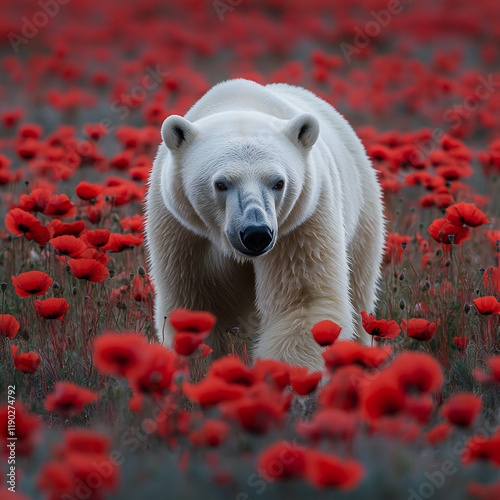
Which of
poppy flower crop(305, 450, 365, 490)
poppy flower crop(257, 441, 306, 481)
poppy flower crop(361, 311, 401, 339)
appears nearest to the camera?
poppy flower crop(305, 450, 365, 490)

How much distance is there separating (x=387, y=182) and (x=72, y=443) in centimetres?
500

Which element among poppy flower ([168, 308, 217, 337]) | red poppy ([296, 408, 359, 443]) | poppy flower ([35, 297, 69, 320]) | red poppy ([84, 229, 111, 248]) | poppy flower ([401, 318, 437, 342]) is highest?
red poppy ([84, 229, 111, 248])

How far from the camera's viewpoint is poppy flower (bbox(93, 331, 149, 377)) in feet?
5.12

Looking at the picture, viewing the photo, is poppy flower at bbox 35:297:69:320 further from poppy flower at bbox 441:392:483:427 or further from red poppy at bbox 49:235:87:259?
poppy flower at bbox 441:392:483:427

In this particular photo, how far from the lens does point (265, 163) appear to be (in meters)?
3.19

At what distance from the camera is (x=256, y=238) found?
9.44 feet

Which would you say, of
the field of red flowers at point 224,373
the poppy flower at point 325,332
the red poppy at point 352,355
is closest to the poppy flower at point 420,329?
the field of red flowers at point 224,373

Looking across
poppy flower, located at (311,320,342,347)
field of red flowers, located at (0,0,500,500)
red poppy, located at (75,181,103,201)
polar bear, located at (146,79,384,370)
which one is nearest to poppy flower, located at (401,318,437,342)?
field of red flowers, located at (0,0,500,500)

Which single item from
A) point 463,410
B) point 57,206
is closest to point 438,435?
point 463,410

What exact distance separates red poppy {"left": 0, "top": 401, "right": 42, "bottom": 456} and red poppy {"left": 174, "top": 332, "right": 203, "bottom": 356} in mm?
441

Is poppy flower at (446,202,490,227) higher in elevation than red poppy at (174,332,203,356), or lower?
higher

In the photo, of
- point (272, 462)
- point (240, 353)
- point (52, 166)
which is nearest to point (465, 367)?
point (240, 353)

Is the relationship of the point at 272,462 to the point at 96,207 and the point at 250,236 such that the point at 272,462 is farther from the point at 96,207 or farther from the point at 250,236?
the point at 96,207

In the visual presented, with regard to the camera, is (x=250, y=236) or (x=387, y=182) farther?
(x=387, y=182)
